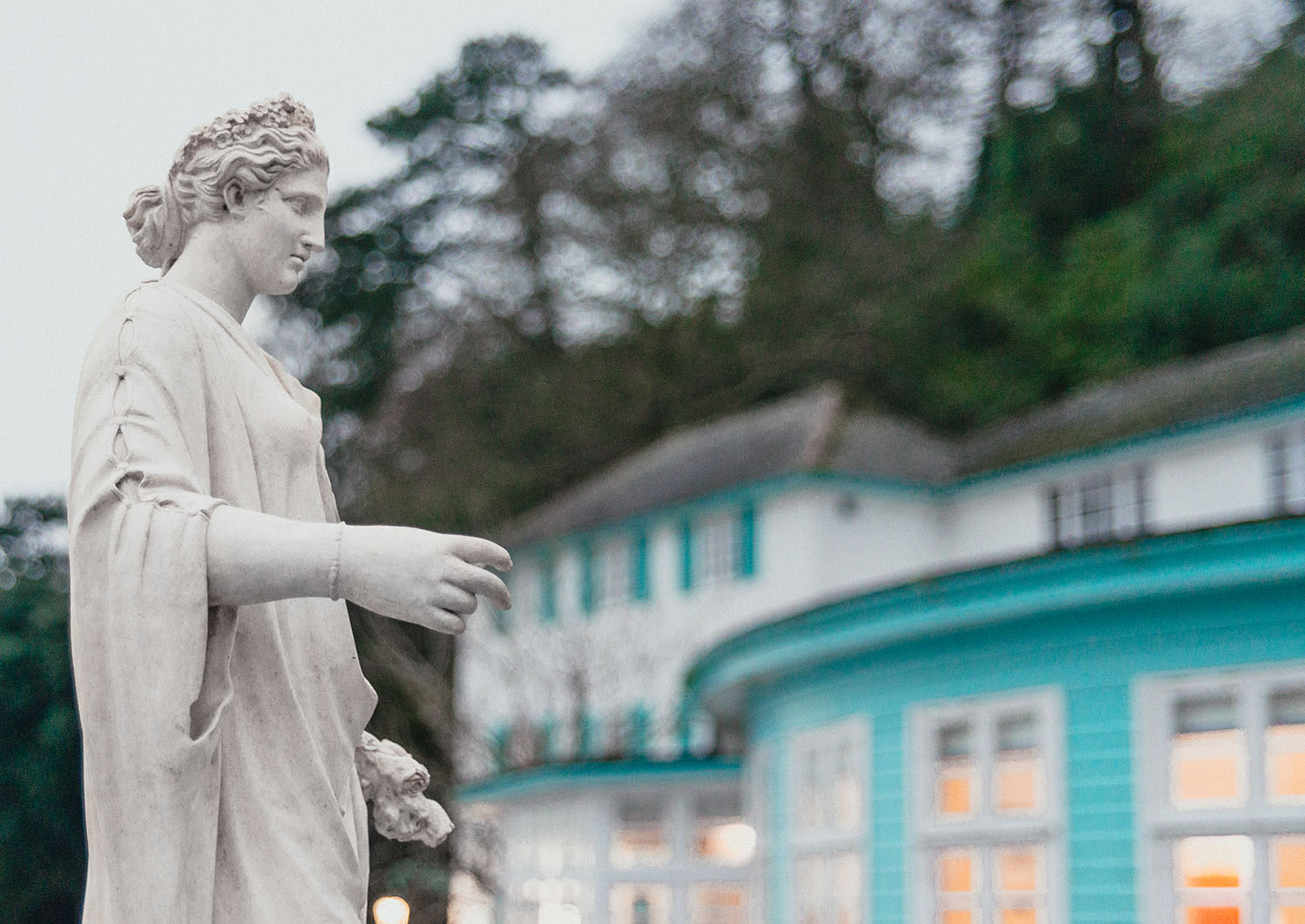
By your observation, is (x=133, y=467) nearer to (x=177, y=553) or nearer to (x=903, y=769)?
(x=177, y=553)

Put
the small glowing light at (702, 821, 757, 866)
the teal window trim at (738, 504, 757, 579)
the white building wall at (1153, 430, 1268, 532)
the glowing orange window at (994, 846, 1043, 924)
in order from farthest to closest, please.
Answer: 1. the teal window trim at (738, 504, 757, 579)
2. the white building wall at (1153, 430, 1268, 532)
3. the small glowing light at (702, 821, 757, 866)
4. the glowing orange window at (994, 846, 1043, 924)

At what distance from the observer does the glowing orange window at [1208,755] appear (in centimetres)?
970

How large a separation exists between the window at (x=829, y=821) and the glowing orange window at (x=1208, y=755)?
2.82 meters

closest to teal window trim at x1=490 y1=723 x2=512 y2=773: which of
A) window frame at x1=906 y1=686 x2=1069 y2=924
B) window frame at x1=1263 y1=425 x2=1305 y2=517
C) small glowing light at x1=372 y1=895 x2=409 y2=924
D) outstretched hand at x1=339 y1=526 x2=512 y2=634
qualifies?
window frame at x1=1263 y1=425 x2=1305 y2=517

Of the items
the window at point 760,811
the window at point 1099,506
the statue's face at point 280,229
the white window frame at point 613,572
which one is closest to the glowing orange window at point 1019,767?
the window at point 760,811

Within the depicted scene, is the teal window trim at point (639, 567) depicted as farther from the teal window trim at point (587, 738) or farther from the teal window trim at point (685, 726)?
the teal window trim at point (685, 726)

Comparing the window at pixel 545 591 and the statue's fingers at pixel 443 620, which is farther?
the window at pixel 545 591

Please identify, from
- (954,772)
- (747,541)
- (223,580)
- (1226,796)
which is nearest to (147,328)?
(223,580)

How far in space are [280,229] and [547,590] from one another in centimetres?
2882

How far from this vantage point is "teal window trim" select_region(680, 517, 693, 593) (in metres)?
28.2

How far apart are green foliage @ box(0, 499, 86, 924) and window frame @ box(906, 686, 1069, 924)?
1968 cm

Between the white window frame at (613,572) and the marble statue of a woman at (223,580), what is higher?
the white window frame at (613,572)

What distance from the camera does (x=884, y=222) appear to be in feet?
131

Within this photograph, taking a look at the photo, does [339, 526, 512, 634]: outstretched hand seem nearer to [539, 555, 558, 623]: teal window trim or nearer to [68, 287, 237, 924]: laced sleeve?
[68, 287, 237, 924]: laced sleeve
